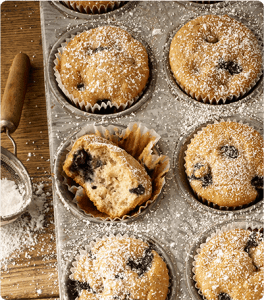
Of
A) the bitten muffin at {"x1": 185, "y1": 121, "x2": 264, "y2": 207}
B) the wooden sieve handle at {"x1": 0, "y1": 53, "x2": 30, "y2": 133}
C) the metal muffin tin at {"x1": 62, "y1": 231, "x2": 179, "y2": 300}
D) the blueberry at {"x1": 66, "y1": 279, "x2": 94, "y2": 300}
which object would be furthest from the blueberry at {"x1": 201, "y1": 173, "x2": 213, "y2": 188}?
the wooden sieve handle at {"x1": 0, "y1": 53, "x2": 30, "y2": 133}

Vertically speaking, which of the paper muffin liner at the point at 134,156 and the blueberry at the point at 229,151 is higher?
the blueberry at the point at 229,151

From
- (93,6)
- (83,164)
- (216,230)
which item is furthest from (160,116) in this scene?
(93,6)

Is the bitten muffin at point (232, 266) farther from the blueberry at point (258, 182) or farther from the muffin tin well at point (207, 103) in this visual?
the muffin tin well at point (207, 103)

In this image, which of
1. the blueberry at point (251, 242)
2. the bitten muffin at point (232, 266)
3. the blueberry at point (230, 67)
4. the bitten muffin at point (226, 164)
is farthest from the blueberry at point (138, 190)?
the blueberry at point (230, 67)

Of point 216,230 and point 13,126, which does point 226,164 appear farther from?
point 13,126

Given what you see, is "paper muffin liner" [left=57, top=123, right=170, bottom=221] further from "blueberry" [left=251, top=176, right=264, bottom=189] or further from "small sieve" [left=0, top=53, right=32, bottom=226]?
"blueberry" [left=251, top=176, right=264, bottom=189]

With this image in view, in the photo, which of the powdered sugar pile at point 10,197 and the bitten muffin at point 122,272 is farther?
the powdered sugar pile at point 10,197

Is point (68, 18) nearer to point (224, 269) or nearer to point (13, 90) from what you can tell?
point (13, 90)
